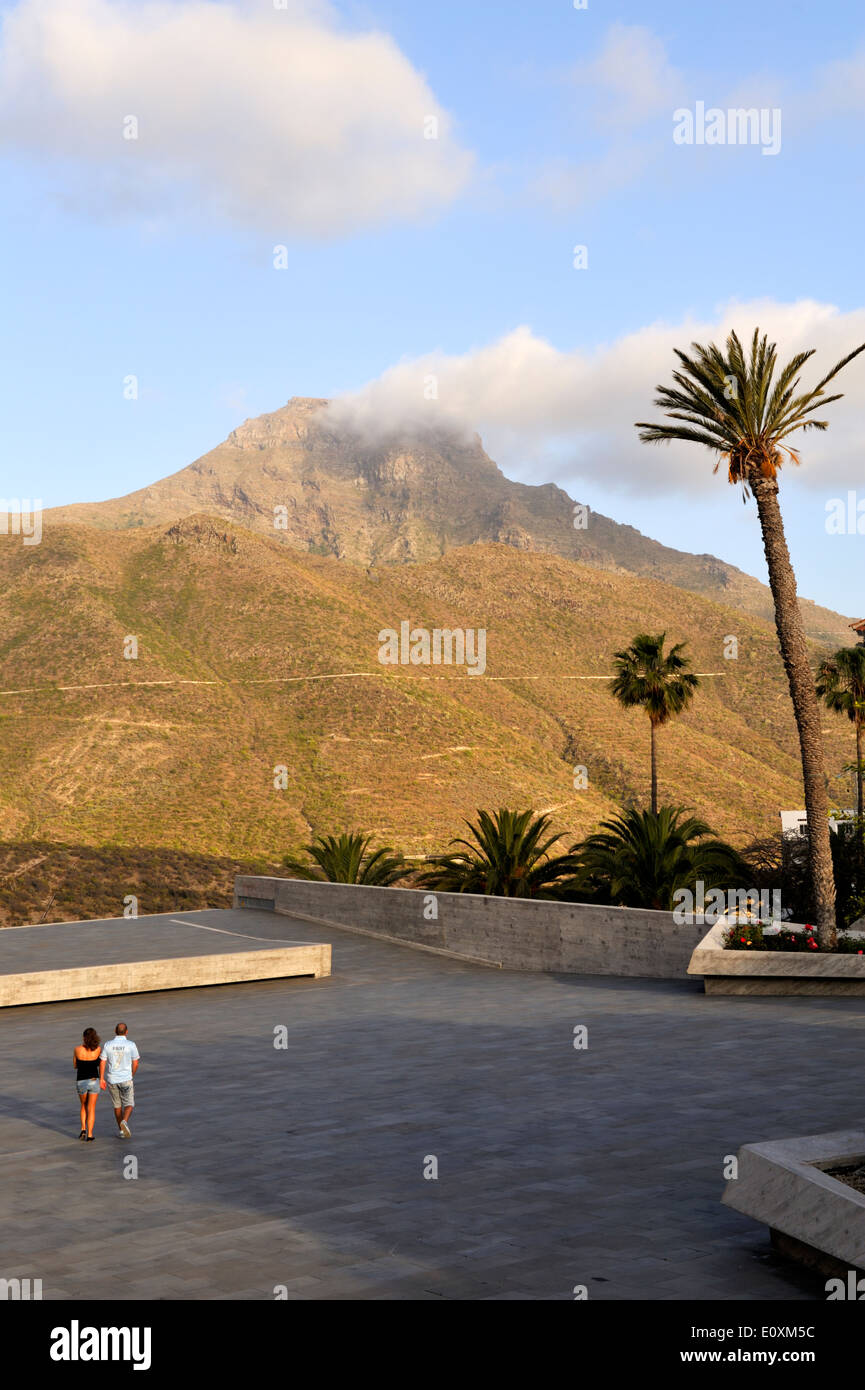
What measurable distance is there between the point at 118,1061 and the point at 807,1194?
686 cm

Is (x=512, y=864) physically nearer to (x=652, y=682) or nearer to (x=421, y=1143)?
(x=421, y=1143)

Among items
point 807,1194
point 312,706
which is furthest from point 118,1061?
point 312,706

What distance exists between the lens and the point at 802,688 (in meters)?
22.4

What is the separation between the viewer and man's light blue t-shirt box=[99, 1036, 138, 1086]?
39.3ft

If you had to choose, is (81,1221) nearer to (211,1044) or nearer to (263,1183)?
(263,1183)

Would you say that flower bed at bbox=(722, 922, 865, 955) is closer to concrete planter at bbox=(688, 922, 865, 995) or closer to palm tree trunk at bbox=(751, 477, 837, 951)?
concrete planter at bbox=(688, 922, 865, 995)

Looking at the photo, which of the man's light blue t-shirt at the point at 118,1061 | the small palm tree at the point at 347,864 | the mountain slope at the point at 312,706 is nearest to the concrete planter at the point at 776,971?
the man's light blue t-shirt at the point at 118,1061

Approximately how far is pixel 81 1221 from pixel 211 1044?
756cm

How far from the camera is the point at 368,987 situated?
21.6m

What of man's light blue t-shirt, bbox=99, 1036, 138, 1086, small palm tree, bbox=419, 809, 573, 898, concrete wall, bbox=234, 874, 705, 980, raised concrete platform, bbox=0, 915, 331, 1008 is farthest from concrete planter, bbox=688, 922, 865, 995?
man's light blue t-shirt, bbox=99, 1036, 138, 1086

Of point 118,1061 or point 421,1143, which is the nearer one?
point 421,1143

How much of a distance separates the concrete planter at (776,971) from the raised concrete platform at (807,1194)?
32.3 feet

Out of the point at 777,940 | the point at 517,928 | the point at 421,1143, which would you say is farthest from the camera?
the point at 517,928
